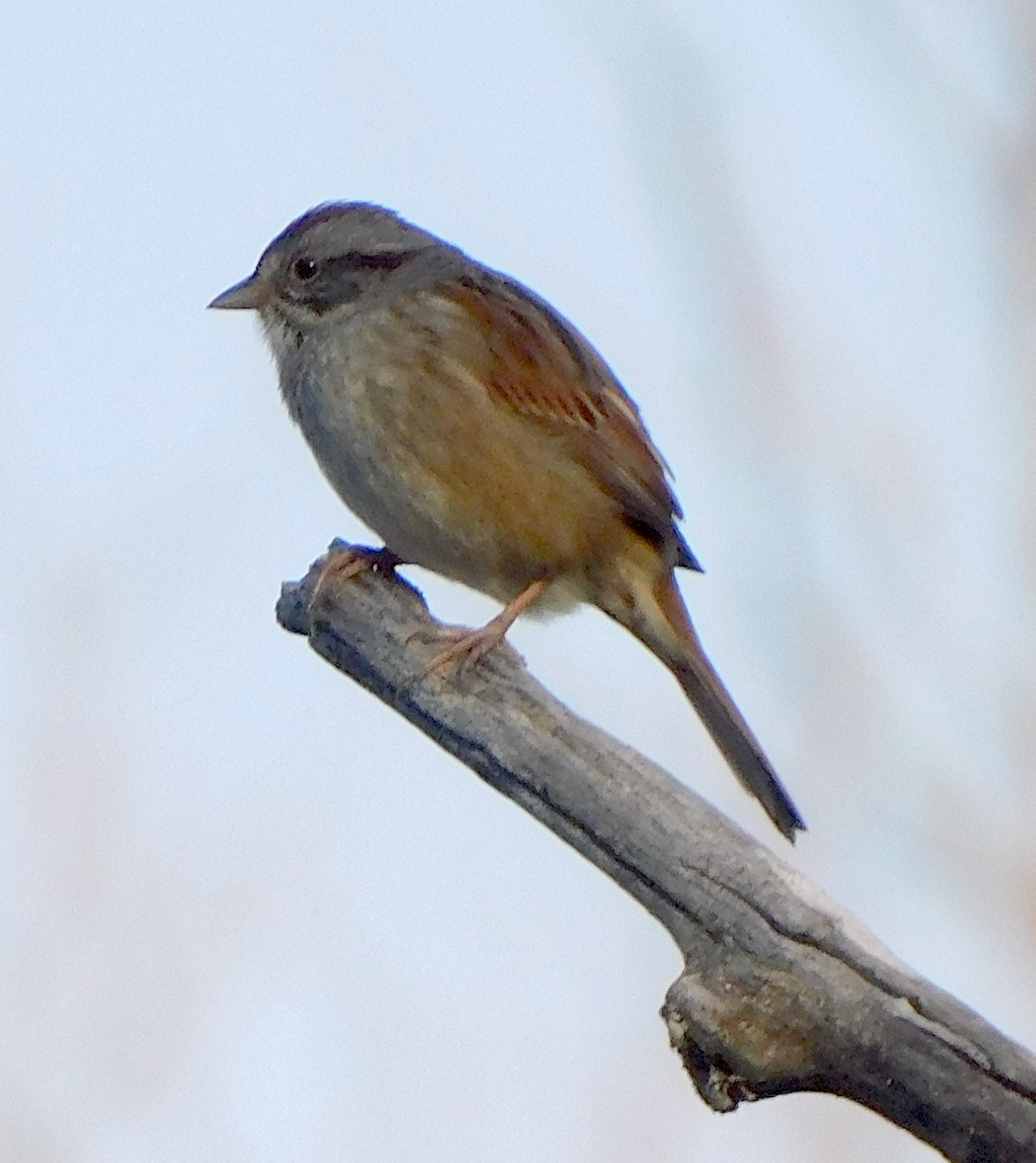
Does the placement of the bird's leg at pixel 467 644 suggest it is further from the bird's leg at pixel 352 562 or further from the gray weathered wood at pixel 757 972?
the bird's leg at pixel 352 562

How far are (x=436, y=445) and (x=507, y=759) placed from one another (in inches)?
43.9

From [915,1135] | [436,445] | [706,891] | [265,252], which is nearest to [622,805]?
[706,891]

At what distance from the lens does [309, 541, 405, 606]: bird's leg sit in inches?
131

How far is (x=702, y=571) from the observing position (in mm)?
4031

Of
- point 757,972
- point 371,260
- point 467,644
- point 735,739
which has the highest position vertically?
point 371,260

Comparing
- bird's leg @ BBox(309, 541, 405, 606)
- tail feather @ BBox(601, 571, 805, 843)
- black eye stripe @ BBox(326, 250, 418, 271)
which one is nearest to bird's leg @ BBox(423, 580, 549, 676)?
bird's leg @ BBox(309, 541, 405, 606)

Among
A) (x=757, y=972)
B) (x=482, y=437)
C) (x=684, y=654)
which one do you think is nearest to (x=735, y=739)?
(x=684, y=654)

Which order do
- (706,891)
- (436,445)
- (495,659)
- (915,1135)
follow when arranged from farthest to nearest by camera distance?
(436,445) < (495,659) < (706,891) < (915,1135)

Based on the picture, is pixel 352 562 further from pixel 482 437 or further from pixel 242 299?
pixel 242 299

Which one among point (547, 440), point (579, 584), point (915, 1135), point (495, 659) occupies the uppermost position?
point (547, 440)

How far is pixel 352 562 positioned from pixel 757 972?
4.30ft

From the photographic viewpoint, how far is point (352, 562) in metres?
3.46

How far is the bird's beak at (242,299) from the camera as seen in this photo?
422 centimetres

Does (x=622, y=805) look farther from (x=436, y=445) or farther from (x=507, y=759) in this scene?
(x=436, y=445)
